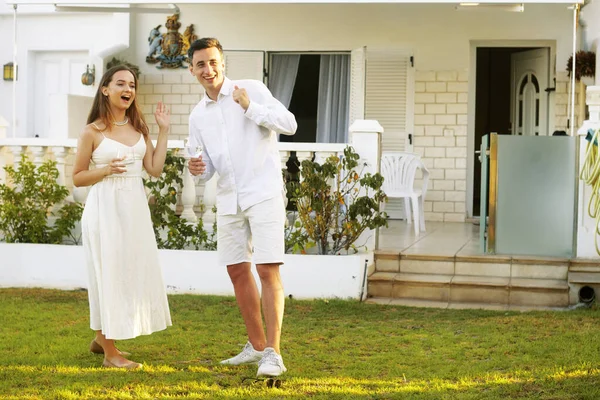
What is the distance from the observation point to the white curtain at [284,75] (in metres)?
12.4

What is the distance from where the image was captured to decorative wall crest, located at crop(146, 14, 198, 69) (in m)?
12.5

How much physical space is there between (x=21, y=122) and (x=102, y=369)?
8.32 m

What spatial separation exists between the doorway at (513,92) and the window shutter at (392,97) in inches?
51.9

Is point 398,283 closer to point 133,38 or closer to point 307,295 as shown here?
point 307,295

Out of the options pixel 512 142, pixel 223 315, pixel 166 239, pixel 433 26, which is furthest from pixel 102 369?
pixel 433 26

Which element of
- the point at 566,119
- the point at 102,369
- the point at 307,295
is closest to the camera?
the point at 102,369

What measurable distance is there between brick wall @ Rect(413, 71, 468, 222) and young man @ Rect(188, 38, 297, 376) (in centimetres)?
729

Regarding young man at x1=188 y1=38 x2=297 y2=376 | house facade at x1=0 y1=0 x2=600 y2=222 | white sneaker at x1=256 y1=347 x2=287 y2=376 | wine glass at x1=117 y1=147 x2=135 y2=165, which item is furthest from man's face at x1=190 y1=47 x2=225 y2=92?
house facade at x1=0 y1=0 x2=600 y2=222

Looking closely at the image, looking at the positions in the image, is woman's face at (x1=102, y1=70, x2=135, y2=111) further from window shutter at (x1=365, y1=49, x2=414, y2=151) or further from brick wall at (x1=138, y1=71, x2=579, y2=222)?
brick wall at (x1=138, y1=71, x2=579, y2=222)

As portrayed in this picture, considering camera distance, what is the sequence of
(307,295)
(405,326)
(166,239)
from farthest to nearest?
1. (166,239)
2. (307,295)
3. (405,326)

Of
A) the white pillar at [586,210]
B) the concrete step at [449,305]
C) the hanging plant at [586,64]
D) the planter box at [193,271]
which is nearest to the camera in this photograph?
the concrete step at [449,305]

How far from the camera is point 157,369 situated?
5.10 metres

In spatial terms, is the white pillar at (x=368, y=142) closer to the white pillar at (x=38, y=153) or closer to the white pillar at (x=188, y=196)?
the white pillar at (x=188, y=196)

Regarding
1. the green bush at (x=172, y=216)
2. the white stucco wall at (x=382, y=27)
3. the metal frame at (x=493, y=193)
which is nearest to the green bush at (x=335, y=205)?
the green bush at (x=172, y=216)
